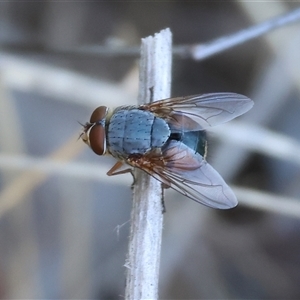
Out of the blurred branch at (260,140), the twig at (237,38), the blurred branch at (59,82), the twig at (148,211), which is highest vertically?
the blurred branch at (59,82)

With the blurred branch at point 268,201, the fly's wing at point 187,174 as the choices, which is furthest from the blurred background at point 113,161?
the fly's wing at point 187,174

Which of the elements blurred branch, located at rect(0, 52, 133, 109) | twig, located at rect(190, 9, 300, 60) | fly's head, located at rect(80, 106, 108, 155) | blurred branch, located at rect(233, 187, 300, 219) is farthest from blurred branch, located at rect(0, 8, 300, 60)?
blurred branch, located at rect(233, 187, 300, 219)

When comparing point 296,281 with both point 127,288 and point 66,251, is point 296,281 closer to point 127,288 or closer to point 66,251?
point 66,251

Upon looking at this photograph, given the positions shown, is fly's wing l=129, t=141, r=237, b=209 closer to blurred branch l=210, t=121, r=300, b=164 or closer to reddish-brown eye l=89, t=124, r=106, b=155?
reddish-brown eye l=89, t=124, r=106, b=155

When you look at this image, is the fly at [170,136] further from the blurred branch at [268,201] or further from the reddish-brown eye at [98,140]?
the blurred branch at [268,201]

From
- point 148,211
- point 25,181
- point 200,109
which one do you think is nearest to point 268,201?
point 200,109

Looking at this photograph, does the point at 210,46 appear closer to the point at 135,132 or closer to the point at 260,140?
the point at 135,132
